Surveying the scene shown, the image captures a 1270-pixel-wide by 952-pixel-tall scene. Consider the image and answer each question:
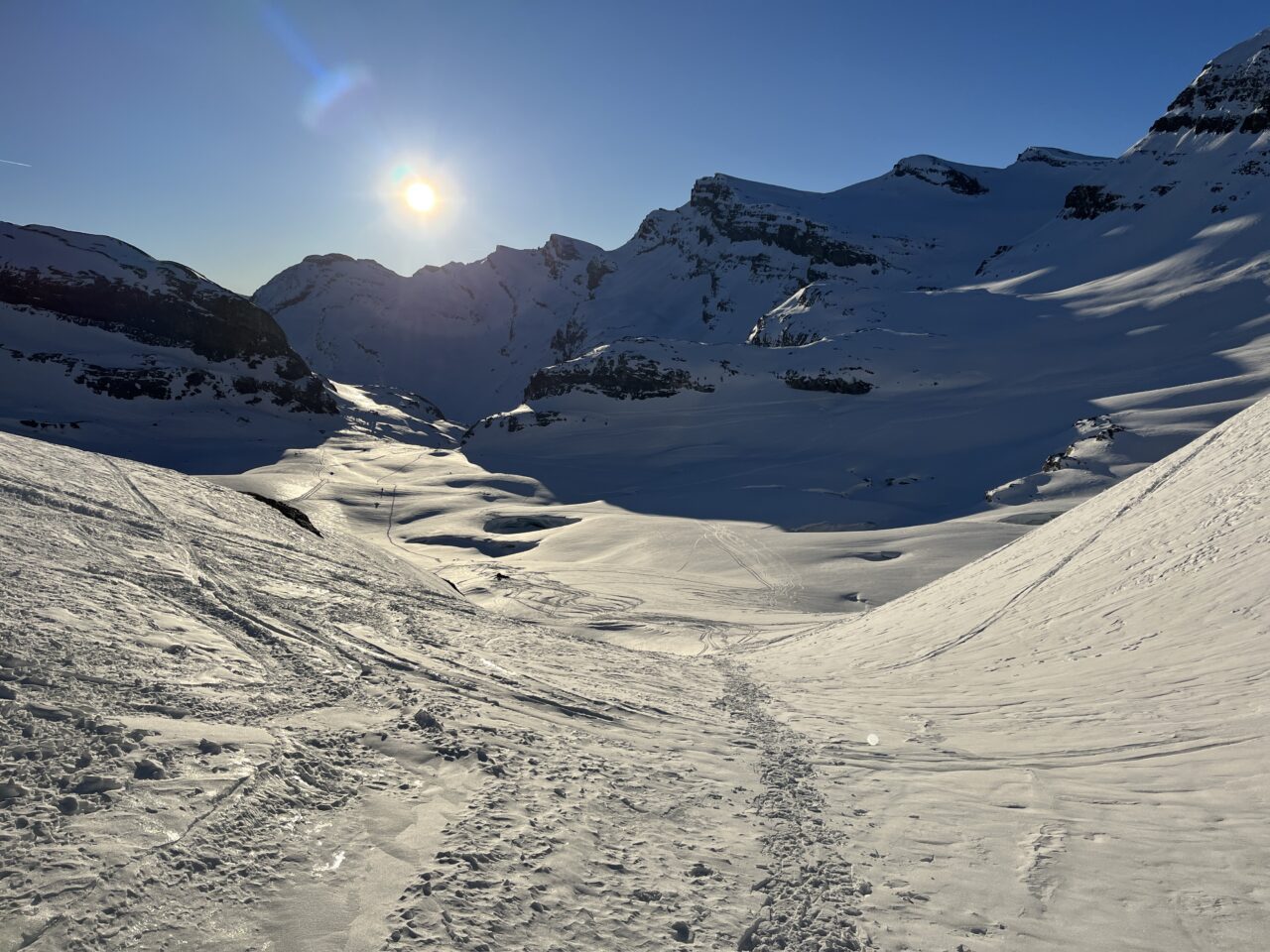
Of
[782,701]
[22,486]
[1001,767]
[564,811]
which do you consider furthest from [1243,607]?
[22,486]

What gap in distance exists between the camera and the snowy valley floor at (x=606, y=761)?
4281 millimetres

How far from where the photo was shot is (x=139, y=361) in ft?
281

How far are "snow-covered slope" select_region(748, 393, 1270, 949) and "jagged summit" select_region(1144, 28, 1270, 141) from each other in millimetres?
97824

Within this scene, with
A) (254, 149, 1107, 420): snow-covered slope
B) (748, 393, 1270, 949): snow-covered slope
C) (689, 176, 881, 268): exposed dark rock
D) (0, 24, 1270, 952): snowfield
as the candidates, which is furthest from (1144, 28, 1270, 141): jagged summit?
(748, 393, 1270, 949): snow-covered slope

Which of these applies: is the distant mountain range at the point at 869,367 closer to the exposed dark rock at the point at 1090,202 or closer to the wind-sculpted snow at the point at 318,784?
the exposed dark rock at the point at 1090,202

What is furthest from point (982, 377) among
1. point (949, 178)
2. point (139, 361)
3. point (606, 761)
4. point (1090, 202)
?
point (949, 178)

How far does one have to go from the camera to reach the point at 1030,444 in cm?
4666

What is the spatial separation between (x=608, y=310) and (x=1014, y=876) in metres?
175

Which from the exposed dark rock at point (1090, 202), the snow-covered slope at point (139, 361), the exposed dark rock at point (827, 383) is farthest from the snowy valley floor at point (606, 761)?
the exposed dark rock at point (1090, 202)

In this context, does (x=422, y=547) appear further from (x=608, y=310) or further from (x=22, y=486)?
(x=608, y=310)

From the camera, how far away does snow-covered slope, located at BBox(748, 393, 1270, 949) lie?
15.0 ft

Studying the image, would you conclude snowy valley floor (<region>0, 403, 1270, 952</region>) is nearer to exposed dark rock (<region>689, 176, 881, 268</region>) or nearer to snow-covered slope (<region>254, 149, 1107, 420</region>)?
snow-covered slope (<region>254, 149, 1107, 420</region>)

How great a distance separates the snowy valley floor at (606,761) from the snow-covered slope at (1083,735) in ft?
0.12

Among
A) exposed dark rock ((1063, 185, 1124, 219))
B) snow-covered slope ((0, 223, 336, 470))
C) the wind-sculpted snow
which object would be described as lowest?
the wind-sculpted snow
